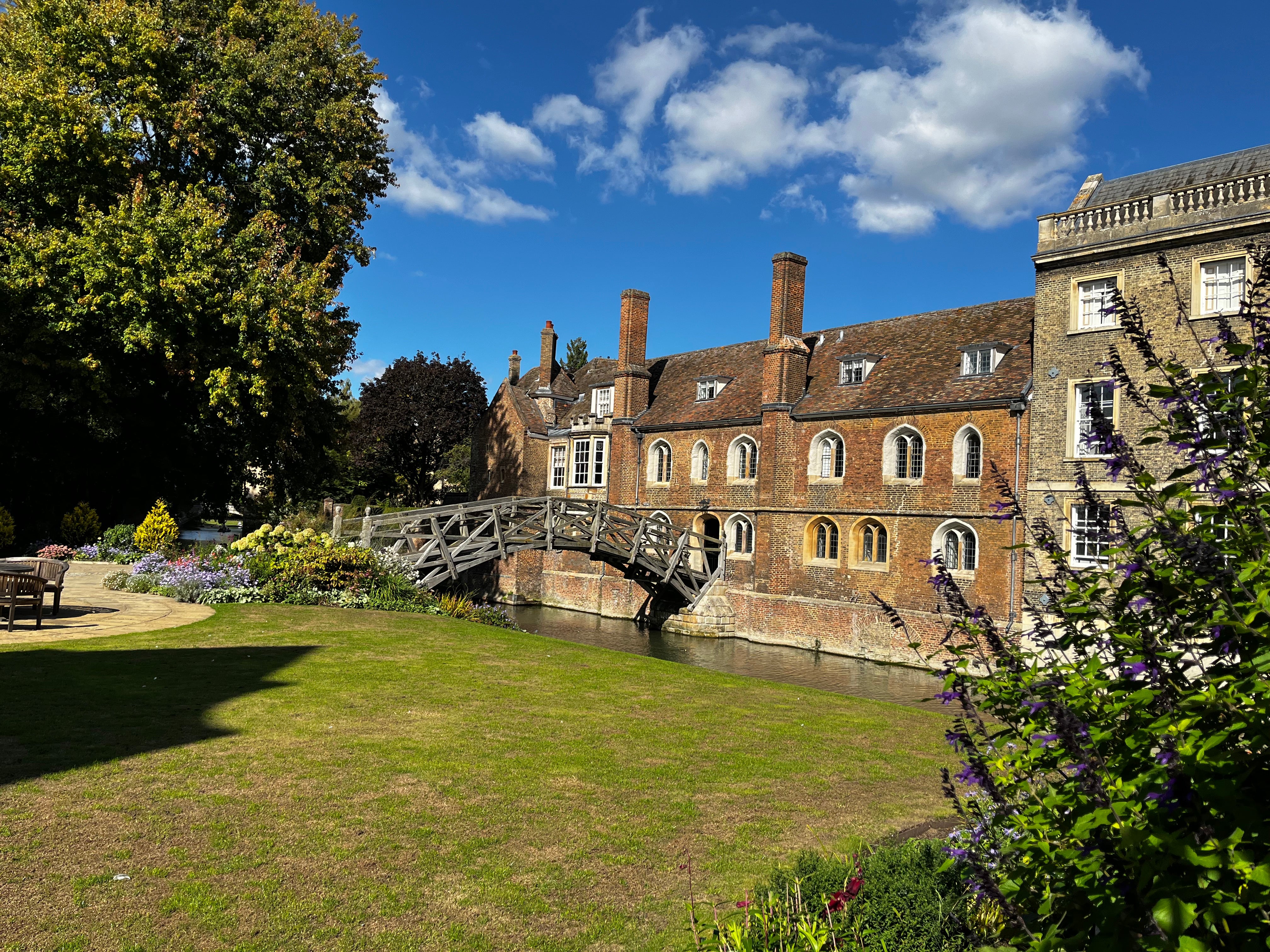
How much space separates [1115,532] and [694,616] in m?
29.0

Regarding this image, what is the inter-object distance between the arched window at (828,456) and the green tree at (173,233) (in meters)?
16.7

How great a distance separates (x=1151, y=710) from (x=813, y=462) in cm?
2864

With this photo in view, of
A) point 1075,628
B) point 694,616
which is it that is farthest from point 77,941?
point 694,616

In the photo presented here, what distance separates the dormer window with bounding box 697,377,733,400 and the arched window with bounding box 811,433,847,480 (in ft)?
23.7

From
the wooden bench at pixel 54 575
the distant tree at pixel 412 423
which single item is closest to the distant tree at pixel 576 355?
the distant tree at pixel 412 423

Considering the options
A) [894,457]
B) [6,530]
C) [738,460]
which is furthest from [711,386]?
[6,530]

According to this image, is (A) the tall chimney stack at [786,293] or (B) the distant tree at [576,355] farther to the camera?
(B) the distant tree at [576,355]

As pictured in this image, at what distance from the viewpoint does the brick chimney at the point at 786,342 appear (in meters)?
32.1

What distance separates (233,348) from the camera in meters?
22.9

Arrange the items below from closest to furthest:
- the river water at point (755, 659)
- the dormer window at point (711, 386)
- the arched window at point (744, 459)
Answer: the river water at point (755, 659)
the arched window at point (744, 459)
the dormer window at point (711, 386)

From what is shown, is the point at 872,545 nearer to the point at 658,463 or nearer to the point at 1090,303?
the point at 1090,303

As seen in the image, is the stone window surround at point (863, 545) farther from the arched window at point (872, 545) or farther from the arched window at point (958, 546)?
the arched window at point (958, 546)

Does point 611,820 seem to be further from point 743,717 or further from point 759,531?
point 759,531

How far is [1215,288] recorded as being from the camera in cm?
2052
